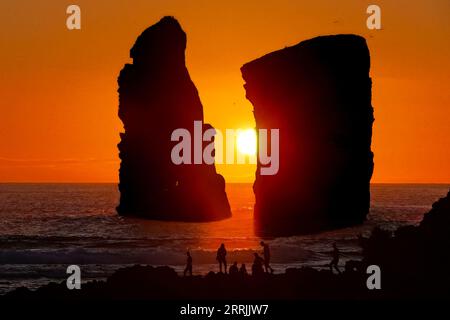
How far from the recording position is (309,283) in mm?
29328

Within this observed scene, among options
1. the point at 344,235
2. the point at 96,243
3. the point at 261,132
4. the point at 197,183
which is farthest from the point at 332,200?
the point at 197,183

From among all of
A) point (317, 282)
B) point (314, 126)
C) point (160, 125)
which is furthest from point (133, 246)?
point (317, 282)

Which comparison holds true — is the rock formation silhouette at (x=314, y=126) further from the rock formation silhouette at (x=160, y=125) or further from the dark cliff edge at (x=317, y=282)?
the dark cliff edge at (x=317, y=282)

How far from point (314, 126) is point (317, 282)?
30649 millimetres

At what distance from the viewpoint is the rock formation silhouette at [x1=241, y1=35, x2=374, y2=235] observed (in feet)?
191

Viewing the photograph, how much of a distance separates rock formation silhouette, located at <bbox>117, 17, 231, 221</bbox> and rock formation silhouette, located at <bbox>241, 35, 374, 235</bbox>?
70.1 feet

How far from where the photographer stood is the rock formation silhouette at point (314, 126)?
58.3 meters

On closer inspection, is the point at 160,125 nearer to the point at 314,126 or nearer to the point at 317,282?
the point at 314,126

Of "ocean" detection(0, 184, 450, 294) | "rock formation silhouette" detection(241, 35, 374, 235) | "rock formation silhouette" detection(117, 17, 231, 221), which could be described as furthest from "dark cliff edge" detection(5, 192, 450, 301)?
"rock formation silhouette" detection(117, 17, 231, 221)

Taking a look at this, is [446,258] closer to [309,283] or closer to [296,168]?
[309,283]

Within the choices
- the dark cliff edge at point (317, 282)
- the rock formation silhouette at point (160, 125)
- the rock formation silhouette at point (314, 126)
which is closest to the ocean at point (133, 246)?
the rock formation silhouette at point (314, 126)

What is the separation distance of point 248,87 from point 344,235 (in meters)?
13.3

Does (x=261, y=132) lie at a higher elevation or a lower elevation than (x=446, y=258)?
higher
